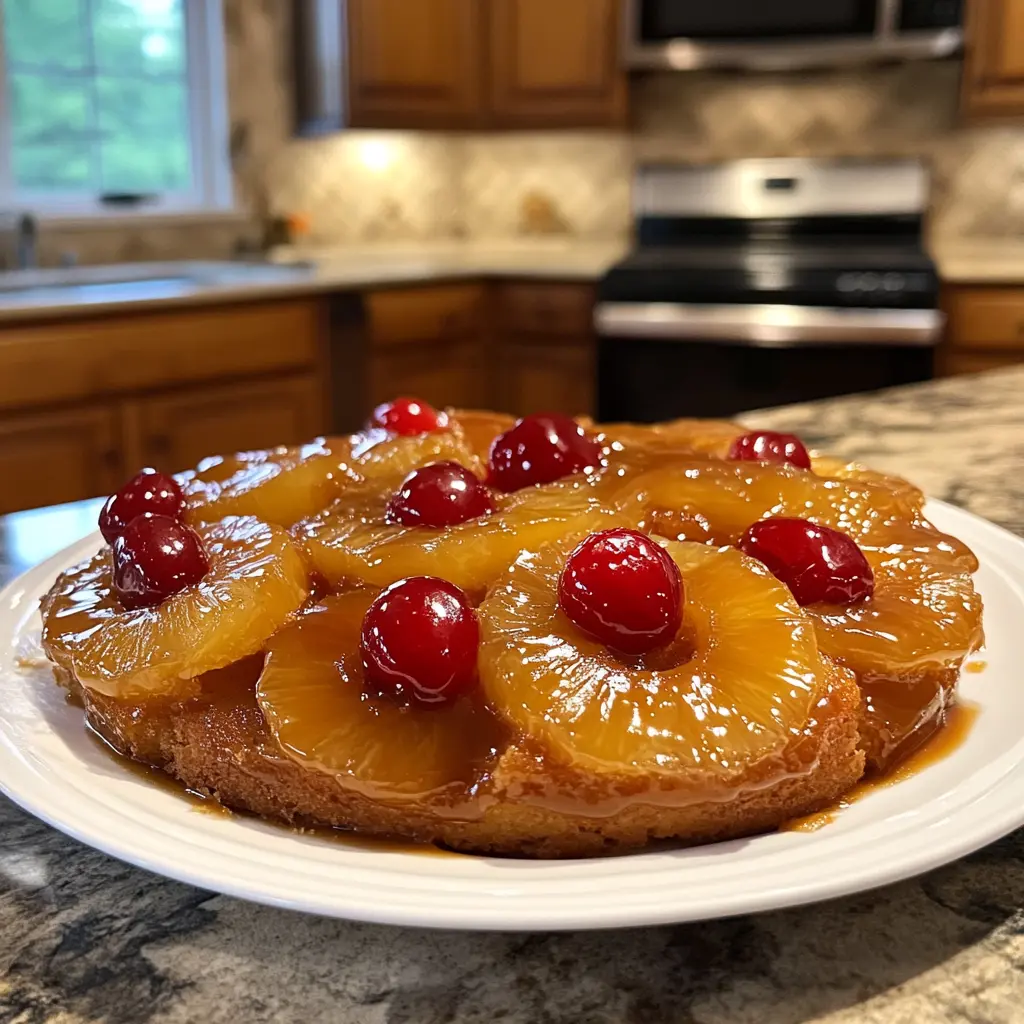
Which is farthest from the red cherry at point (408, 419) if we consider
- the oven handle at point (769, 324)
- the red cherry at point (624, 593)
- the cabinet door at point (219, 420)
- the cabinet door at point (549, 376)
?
the cabinet door at point (549, 376)

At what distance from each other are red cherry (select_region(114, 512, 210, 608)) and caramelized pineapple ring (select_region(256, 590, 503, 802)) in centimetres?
11

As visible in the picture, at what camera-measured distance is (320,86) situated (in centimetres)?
402

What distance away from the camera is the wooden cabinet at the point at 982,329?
3318 millimetres

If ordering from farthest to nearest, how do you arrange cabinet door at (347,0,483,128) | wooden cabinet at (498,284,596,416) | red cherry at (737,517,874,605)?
1. cabinet door at (347,0,483,128)
2. wooden cabinet at (498,284,596,416)
3. red cherry at (737,517,874,605)

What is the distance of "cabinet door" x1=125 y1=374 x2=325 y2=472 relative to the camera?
308 centimetres

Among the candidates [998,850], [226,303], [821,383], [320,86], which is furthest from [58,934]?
[320,86]

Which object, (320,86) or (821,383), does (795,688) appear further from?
(320,86)

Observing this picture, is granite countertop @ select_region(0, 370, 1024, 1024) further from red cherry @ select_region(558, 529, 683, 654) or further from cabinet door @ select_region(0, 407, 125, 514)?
cabinet door @ select_region(0, 407, 125, 514)

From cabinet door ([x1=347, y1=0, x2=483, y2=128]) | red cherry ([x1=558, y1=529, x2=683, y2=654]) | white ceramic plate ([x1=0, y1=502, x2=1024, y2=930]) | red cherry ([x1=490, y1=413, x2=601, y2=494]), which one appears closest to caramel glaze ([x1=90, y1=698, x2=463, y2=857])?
white ceramic plate ([x1=0, y1=502, x2=1024, y2=930])

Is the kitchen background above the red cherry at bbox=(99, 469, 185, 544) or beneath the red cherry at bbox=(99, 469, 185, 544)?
above

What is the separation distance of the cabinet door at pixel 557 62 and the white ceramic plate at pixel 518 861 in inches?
144

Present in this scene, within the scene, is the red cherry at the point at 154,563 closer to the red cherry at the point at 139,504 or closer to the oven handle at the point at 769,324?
the red cherry at the point at 139,504

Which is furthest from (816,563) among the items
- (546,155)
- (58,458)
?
(546,155)

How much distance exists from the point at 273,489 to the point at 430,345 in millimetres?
2828
